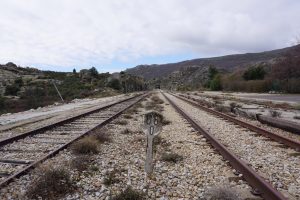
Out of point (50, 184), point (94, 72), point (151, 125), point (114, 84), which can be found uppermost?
point (94, 72)

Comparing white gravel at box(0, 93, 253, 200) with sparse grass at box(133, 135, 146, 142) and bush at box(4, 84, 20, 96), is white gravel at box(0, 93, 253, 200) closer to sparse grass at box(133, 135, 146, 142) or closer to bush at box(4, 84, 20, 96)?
sparse grass at box(133, 135, 146, 142)

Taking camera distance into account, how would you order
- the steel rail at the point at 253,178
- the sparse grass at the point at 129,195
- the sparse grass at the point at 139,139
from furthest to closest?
the sparse grass at the point at 139,139 → the sparse grass at the point at 129,195 → the steel rail at the point at 253,178

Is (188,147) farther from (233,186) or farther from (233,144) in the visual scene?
(233,186)

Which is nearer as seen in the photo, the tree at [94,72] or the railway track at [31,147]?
Answer: the railway track at [31,147]

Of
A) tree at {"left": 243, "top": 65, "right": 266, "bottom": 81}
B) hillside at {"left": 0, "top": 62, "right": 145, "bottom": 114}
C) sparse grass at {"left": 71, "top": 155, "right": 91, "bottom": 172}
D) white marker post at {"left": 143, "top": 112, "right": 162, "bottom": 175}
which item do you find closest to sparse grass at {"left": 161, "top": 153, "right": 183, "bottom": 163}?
white marker post at {"left": 143, "top": 112, "right": 162, "bottom": 175}

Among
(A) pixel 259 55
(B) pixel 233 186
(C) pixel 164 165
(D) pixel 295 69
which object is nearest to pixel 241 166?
(B) pixel 233 186

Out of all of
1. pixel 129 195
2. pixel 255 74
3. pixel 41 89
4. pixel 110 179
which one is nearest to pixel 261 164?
pixel 110 179

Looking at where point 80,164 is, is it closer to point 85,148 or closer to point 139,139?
point 85,148

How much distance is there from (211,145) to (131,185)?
4.09m

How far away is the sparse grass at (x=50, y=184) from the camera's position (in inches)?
222

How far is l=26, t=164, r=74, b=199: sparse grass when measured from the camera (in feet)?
18.5

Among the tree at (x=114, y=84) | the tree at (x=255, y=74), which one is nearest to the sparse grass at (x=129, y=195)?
the tree at (x=255, y=74)

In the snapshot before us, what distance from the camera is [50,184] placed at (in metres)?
5.89

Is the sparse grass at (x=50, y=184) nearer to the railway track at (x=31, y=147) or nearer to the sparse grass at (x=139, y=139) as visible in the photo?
the railway track at (x=31, y=147)
